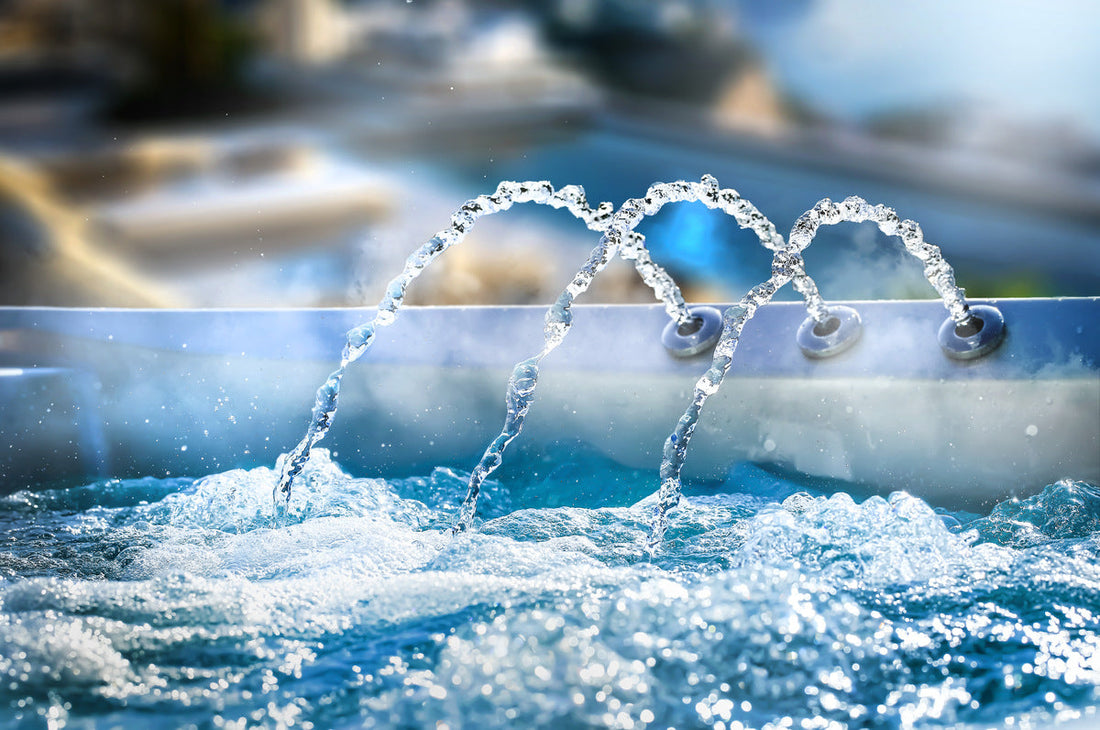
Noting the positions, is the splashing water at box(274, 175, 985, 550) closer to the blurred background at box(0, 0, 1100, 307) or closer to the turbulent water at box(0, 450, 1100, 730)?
the turbulent water at box(0, 450, 1100, 730)

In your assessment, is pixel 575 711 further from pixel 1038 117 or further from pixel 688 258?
pixel 1038 117

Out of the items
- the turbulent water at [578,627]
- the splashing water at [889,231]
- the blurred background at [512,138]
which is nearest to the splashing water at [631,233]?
the splashing water at [889,231]

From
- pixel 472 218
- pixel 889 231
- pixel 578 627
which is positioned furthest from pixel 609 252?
pixel 578 627

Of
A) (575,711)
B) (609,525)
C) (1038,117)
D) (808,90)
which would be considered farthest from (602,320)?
(1038,117)

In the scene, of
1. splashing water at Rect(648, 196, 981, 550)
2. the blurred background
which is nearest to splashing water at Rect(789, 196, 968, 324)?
splashing water at Rect(648, 196, 981, 550)

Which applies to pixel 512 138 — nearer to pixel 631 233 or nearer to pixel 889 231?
pixel 631 233

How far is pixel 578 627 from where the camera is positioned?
0.66 metres

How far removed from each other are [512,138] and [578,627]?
318cm

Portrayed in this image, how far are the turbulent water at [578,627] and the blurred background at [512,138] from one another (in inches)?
93.5

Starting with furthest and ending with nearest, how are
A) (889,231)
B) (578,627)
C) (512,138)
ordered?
(512,138), (889,231), (578,627)

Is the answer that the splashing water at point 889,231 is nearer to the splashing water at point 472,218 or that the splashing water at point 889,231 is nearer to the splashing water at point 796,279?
the splashing water at point 796,279

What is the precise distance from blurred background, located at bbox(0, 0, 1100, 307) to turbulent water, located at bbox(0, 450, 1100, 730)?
2374mm

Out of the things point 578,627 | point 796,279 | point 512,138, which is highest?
point 512,138

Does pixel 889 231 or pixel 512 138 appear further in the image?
pixel 512 138
